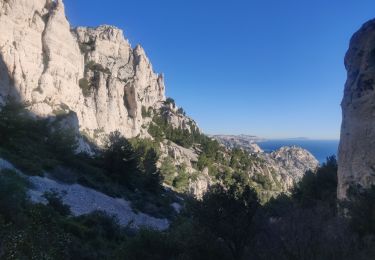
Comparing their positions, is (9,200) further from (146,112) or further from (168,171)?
(146,112)

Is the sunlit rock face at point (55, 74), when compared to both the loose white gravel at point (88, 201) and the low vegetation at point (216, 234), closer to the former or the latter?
the loose white gravel at point (88, 201)

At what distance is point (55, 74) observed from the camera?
45.7m

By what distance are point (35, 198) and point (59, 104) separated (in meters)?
30.2

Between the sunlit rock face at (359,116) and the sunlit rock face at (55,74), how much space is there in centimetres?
2904

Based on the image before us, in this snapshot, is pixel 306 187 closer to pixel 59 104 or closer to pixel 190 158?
pixel 59 104

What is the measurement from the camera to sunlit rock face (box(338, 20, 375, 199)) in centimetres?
1861

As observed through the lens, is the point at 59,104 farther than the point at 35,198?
Yes

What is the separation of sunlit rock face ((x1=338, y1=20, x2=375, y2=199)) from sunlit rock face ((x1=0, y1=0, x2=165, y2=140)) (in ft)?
95.3

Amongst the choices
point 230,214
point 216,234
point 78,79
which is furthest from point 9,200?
point 78,79

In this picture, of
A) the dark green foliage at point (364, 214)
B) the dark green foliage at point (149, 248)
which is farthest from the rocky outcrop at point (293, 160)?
the dark green foliage at point (149, 248)

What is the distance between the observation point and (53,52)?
46062mm

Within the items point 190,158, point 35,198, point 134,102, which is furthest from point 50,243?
point 190,158

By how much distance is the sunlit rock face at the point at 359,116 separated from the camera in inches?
733

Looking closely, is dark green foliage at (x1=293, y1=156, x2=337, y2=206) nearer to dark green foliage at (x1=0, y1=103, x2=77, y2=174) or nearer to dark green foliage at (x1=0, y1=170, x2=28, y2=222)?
dark green foliage at (x1=0, y1=103, x2=77, y2=174)
